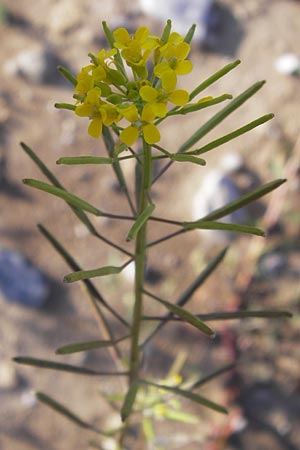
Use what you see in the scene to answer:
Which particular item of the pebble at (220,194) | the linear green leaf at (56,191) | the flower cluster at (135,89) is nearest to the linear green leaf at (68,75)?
the flower cluster at (135,89)

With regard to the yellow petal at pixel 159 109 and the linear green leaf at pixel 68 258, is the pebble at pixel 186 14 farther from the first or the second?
the yellow petal at pixel 159 109

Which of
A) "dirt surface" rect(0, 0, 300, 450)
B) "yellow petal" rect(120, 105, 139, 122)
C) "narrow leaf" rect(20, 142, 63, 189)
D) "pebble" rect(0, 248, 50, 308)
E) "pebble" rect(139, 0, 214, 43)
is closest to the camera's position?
"yellow petal" rect(120, 105, 139, 122)

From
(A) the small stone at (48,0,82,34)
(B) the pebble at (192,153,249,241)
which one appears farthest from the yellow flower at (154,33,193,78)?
(A) the small stone at (48,0,82,34)

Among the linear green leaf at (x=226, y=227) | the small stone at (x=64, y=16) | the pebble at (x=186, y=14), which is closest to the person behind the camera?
the linear green leaf at (x=226, y=227)

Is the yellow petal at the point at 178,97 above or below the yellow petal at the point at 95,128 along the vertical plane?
above

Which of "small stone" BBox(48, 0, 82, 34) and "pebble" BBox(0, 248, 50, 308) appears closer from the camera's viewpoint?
"pebble" BBox(0, 248, 50, 308)

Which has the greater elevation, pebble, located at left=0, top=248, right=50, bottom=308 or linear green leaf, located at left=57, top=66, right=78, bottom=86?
pebble, located at left=0, top=248, right=50, bottom=308

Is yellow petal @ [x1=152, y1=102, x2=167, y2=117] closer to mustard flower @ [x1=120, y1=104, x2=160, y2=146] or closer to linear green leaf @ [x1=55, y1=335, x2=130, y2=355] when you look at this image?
mustard flower @ [x1=120, y1=104, x2=160, y2=146]
